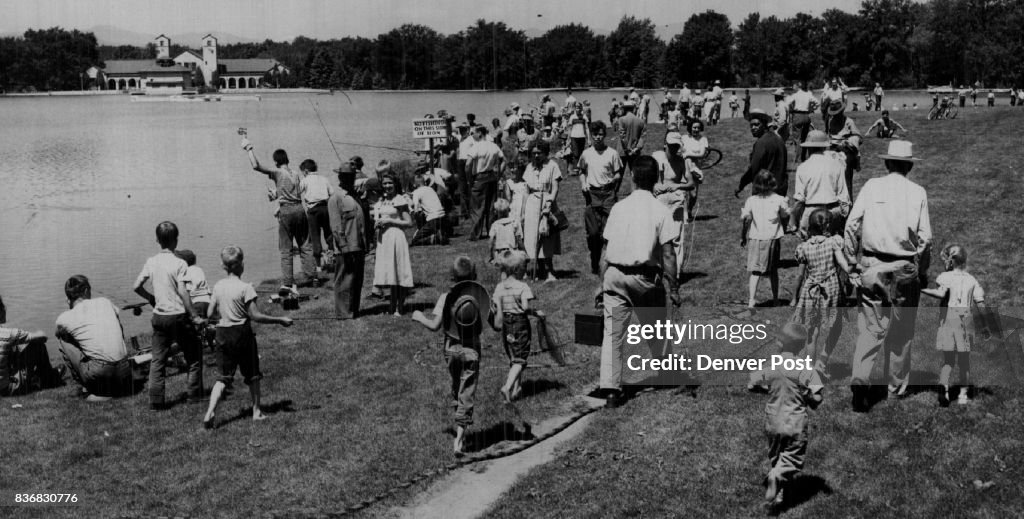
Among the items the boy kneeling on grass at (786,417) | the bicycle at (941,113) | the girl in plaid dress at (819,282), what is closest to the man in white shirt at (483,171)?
the girl in plaid dress at (819,282)

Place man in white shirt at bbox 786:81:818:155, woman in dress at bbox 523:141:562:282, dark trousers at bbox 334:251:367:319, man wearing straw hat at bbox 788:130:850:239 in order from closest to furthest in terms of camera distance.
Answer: man wearing straw hat at bbox 788:130:850:239, dark trousers at bbox 334:251:367:319, woman in dress at bbox 523:141:562:282, man in white shirt at bbox 786:81:818:155

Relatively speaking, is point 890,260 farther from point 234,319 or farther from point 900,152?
point 234,319

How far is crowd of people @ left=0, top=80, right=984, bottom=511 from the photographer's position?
8.16m

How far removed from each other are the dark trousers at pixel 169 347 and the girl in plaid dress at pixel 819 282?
6121 mm

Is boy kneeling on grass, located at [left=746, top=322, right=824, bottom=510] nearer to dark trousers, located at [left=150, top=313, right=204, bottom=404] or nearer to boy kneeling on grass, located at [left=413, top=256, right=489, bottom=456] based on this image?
boy kneeling on grass, located at [left=413, top=256, right=489, bottom=456]

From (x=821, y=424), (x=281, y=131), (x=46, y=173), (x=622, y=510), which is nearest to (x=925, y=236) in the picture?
(x=821, y=424)

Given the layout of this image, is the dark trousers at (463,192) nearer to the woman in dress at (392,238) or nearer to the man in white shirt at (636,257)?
the woman in dress at (392,238)

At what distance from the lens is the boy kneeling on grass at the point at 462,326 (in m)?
8.09

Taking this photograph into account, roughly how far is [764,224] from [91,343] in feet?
25.2

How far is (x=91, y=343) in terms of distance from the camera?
10625 millimetres

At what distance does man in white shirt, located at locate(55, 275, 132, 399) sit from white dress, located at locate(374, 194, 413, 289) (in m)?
3.71

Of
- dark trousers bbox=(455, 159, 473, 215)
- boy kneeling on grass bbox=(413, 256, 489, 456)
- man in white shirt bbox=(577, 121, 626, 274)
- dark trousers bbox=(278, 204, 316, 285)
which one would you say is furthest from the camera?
dark trousers bbox=(455, 159, 473, 215)

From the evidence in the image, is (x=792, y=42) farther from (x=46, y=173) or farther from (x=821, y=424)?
(x=821, y=424)

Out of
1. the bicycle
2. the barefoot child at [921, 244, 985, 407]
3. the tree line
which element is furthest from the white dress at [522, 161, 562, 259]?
the tree line
